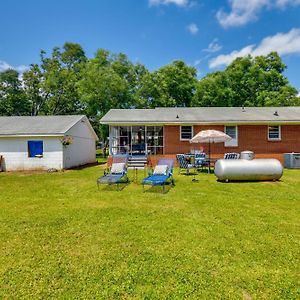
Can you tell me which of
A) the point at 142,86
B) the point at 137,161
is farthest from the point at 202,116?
the point at 142,86

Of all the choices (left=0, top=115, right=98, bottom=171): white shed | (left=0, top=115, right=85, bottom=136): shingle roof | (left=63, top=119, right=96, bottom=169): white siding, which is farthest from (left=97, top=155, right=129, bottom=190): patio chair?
(left=63, top=119, right=96, bottom=169): white siding

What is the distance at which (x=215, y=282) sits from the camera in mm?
3469

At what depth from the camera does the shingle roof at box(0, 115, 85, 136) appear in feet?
58.0

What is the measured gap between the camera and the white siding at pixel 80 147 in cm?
1882

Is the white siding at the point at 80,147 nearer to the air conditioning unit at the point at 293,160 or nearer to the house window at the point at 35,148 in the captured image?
the house window at the point at 35,148

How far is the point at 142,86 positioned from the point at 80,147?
63.6 feet

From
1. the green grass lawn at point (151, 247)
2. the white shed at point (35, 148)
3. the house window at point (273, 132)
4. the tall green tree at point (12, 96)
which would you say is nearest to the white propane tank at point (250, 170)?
the green grass lawn at point (151, 247)

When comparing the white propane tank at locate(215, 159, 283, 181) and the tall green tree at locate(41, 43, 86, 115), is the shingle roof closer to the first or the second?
the white propane tank at locate(215, 159, 283, 181)

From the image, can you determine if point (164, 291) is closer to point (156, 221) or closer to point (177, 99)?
point (156, 221)

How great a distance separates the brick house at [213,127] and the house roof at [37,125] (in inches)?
147

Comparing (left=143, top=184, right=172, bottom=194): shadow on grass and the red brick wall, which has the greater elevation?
the red brick wall

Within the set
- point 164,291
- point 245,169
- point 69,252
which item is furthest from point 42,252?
point 245,169

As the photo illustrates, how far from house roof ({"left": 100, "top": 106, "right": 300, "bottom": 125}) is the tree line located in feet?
Result: 43.1

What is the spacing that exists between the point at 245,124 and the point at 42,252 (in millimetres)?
17523
